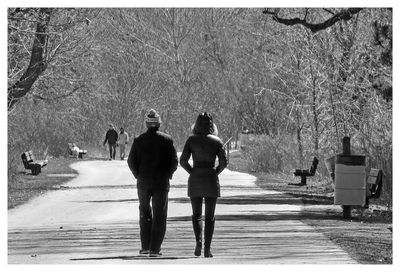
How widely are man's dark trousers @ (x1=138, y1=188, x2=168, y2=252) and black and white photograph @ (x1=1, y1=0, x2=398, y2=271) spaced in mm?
21

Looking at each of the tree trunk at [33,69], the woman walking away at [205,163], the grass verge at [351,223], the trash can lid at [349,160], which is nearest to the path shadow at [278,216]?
the grass verge at [351,223]

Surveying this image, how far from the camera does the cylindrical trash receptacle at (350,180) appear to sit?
85.8ft

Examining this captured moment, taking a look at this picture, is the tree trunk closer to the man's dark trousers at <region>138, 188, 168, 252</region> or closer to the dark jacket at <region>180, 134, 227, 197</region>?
the man's dark trousers at <region>138, 188, 168, 252</region>

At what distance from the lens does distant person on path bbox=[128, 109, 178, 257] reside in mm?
18422

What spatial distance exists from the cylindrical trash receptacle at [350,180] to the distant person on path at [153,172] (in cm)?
809

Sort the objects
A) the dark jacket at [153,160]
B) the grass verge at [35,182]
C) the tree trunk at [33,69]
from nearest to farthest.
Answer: the dark jacket at [153,160], the grass verge at [35,182], the tree trunk at [33,69]

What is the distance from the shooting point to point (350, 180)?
2628 cm

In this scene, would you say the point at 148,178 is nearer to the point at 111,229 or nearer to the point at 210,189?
the point at 210,189

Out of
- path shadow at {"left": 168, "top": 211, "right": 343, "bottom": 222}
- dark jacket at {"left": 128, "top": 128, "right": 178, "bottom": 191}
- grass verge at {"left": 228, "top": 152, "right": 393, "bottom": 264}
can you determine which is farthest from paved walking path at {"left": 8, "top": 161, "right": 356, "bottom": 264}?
dark jacket at {"left": 128, "top": 128, "right": 178, "bottom": 191}

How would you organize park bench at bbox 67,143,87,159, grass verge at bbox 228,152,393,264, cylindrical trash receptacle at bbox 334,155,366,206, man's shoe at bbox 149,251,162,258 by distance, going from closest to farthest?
man's shoe at bbox 149,251,162,258 < grass verge at bbox 228,152,393,264 < cylindrical trash receptacle at bbox 334,155,366,206 < park bench at bbox 67,143,87,159

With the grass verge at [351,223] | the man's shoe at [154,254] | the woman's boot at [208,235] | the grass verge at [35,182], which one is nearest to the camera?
the woman's boot at [208,235]

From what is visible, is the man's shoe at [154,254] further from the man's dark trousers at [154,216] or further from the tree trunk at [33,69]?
the tree trunk at [33,69]
